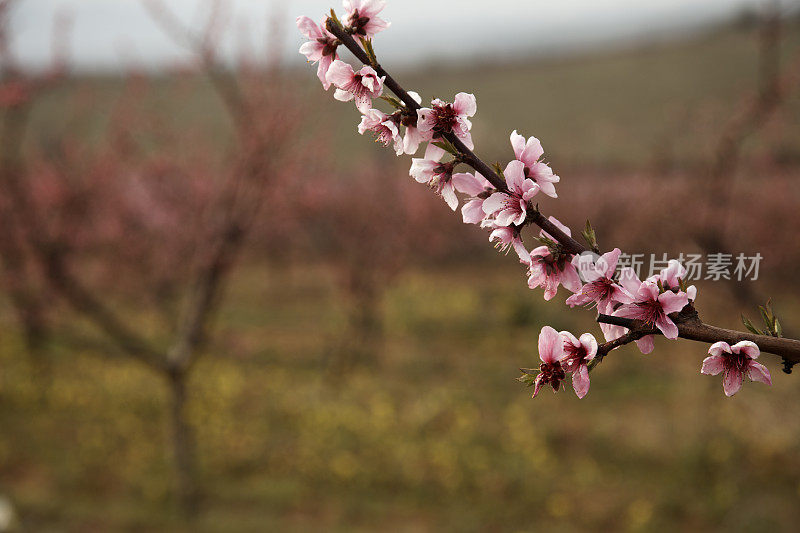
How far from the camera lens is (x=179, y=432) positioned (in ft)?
18.9

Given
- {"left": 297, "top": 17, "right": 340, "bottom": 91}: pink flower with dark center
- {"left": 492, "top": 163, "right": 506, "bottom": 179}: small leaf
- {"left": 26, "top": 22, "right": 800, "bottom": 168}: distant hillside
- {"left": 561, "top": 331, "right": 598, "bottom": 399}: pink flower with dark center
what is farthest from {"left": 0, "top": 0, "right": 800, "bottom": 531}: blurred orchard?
{"left": 26, "top": 22, "right": 800, "bottom": 168}: distant hillside

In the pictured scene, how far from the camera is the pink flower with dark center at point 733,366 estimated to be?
1241mm

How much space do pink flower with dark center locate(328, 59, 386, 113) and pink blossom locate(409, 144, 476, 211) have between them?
0.17 m

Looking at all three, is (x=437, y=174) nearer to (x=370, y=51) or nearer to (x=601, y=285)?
(x=370, y=51)

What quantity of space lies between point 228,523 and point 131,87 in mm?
4895

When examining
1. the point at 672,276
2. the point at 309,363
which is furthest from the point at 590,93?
the point at 672,276

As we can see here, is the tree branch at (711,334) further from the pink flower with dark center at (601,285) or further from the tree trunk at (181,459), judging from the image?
the tree trunk at (181,459)

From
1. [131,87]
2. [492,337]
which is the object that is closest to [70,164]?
[131,87]

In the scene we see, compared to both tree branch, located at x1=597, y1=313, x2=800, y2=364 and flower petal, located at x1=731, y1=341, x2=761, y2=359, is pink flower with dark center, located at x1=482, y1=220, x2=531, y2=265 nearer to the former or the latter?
tree branch, located at x1=597, y1=313, x2=800, y2=364

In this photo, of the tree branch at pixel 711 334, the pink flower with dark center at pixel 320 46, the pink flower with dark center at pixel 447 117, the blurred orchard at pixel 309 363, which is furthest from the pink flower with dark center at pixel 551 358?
the blurred orchard at pixel 309 363

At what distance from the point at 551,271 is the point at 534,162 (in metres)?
0.25

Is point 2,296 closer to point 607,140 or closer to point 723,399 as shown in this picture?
point 723,399

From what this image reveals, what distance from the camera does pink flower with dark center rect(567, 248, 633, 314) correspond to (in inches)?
50.3

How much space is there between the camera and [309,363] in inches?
403
